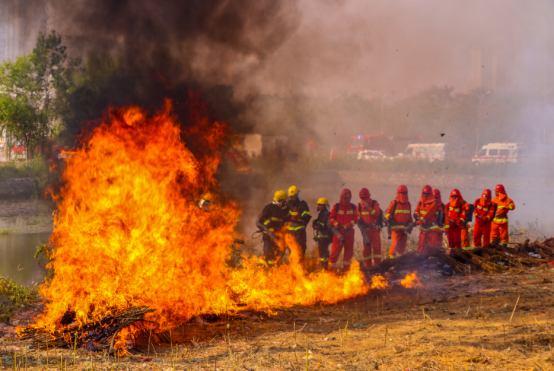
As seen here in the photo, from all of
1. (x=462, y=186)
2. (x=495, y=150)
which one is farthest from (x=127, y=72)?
A: (x=495, y=150)

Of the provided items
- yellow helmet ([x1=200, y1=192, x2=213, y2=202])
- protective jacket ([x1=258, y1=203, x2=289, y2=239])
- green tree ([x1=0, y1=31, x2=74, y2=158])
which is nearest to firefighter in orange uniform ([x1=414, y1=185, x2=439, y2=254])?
protective jacket ([x1=258, y1=203, x2=289, y2=239])

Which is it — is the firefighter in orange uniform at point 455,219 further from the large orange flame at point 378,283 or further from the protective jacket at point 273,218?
the protective jacket at point 273,218

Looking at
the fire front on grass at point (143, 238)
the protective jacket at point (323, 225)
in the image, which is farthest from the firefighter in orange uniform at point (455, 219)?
the fire front on grass at point (143, 238)

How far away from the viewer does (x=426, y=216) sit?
1080cm

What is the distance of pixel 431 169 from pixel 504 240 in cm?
2151

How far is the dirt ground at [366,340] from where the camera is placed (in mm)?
4207

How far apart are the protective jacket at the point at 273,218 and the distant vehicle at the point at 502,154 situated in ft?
87.3

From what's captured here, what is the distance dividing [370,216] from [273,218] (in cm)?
254

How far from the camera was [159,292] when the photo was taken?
5.72m

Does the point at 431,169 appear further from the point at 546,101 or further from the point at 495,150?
the point at 546,101

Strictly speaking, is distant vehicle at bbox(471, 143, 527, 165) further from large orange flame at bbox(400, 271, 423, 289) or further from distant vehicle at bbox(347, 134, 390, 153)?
large orange flame at bbox(400, 271, 423, 289)

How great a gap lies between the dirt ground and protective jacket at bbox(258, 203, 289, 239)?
8.78ft

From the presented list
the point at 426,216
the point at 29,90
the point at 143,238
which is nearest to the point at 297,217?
the point at 426,216

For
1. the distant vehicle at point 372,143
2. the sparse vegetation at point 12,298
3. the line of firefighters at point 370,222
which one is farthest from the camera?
the distant vehicle at point 372,143
